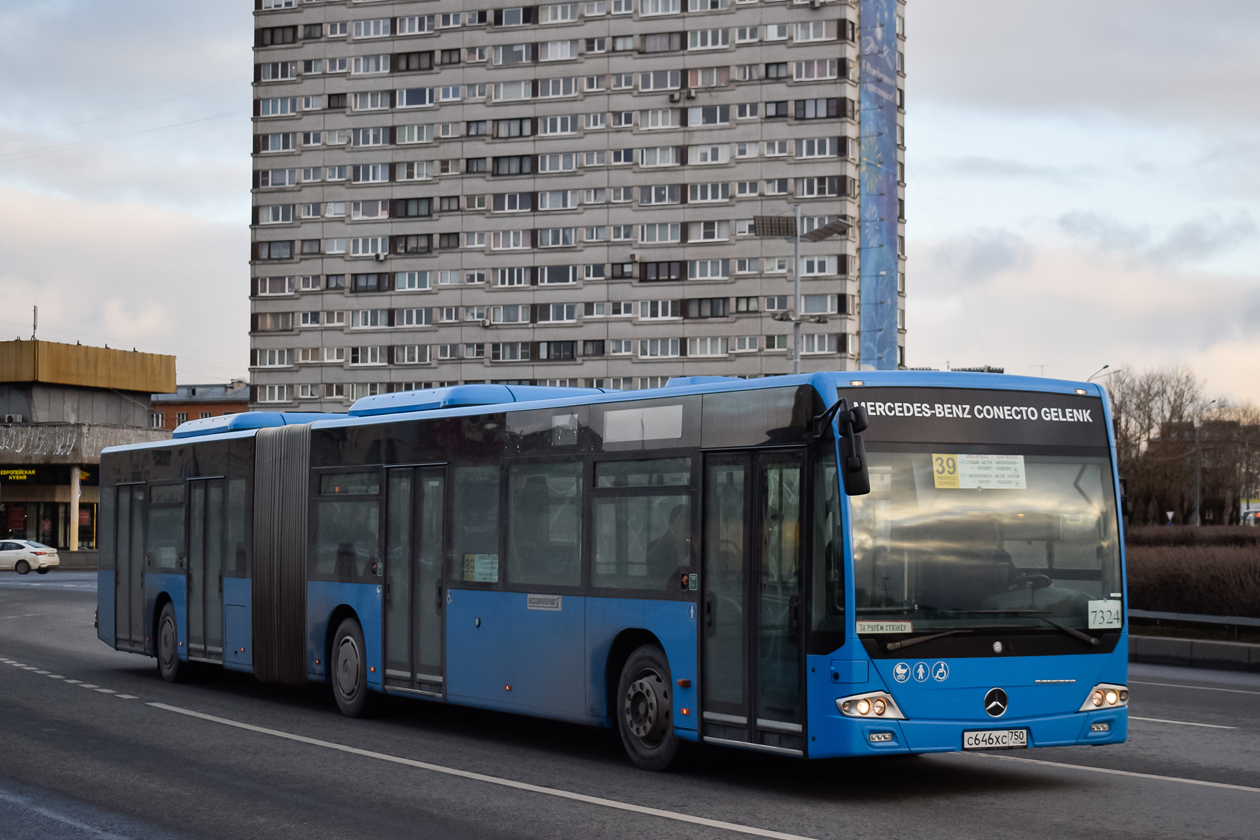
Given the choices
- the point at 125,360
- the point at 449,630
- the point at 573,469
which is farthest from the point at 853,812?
the point at 125,360

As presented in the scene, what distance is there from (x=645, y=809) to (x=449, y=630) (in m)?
4.79

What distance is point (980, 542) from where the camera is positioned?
10.2 m

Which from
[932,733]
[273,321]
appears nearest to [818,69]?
[273,321]

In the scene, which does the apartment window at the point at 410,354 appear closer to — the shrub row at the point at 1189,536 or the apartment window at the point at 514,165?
the apartment window at the point at 514,165

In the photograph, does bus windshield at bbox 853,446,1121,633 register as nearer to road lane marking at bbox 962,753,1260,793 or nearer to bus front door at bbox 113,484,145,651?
road lane marking at bbox 962,753,1260,793

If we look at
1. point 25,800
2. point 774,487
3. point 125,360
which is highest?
point 125,360

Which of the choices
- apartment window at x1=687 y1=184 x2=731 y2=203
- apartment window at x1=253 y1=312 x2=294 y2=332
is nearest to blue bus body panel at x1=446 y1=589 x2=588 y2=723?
apartment window at x1=687 y1=184 x2=731 y2=203

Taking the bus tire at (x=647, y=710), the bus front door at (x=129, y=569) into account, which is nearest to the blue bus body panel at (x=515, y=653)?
the bus tire at (x=647, y=710)

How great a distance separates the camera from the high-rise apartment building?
92125mm

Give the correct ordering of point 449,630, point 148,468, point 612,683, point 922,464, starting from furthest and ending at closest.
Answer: point 148,468 → point 449,630 → point 612,683 → point 922,464

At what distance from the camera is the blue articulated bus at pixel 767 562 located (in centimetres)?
1000

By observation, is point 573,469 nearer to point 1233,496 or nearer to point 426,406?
point 426,406

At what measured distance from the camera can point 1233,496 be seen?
331ft

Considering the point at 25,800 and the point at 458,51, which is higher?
the point at 458,51
